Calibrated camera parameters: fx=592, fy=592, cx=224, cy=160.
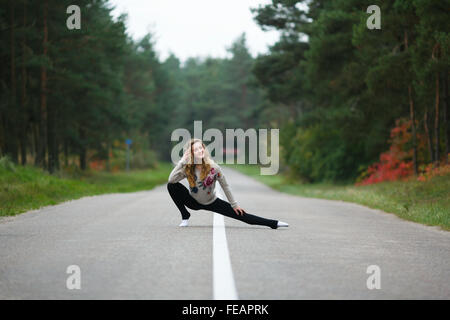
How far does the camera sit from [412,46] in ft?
76.4

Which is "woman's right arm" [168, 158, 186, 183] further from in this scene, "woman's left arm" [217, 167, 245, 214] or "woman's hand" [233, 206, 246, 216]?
"woman's hand" [233, 206, 246, 216]

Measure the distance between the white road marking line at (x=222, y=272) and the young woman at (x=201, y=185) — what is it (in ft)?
3.16

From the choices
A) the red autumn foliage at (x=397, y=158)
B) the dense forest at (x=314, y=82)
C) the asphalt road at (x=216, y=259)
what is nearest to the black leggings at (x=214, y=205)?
the asphalt road at (x=216, y=259)

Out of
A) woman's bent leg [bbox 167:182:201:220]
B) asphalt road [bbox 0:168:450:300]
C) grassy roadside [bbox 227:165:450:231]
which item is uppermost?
woman's bent leg [bbox 167:182:201:220]

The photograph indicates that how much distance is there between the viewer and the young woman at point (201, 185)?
9.71 metres

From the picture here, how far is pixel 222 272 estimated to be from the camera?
6.11m

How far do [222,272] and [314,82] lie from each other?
27.4 meters

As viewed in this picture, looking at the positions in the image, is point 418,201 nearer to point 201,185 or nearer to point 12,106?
point 201,185

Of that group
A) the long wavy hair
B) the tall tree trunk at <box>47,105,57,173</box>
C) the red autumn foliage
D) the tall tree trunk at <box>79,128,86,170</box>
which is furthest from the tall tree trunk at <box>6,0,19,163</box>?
the long wavy hair

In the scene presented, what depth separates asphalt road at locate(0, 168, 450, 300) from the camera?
5.41 metres

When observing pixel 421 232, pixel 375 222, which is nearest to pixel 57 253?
pixel 421 232

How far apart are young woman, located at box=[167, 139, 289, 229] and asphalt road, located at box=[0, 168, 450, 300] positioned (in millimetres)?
314

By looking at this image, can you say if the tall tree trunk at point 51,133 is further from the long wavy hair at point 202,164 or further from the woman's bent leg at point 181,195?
the long wavy hair at point 202,164

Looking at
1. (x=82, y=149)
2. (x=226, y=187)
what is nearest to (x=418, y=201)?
(x=226, y=187)
